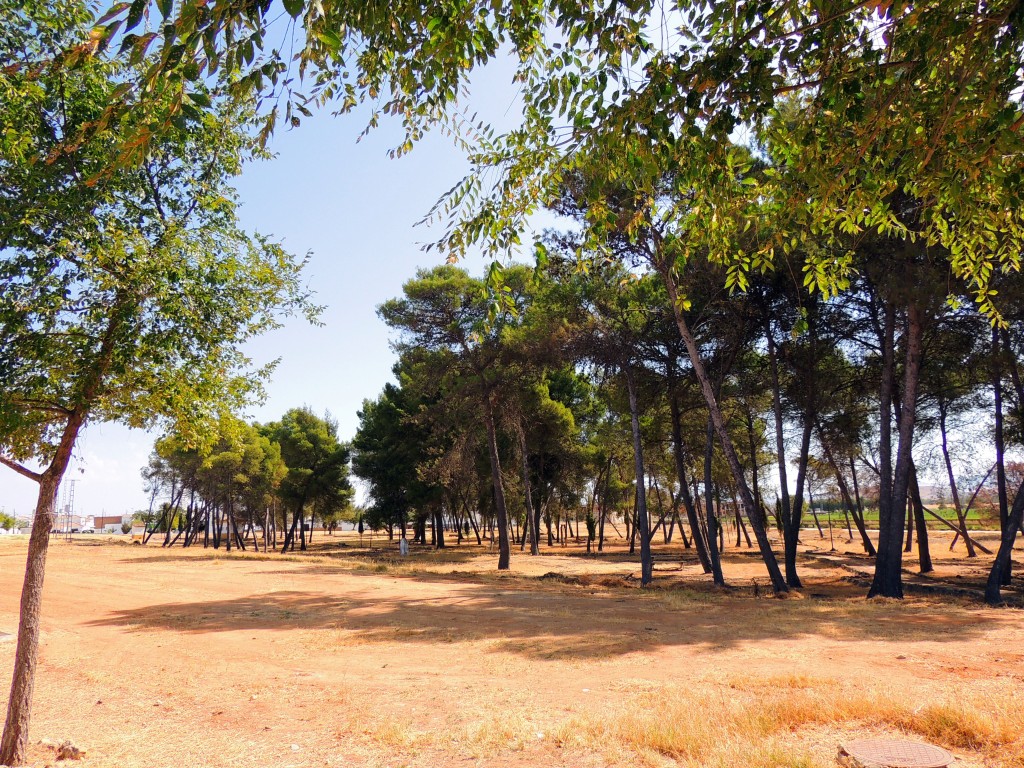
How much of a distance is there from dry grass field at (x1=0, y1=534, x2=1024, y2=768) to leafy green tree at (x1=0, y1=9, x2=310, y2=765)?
1987 mm

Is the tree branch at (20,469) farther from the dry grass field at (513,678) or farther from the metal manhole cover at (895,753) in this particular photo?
the metal manhole cover at (895,753)

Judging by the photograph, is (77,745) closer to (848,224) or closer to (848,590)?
(848,224)

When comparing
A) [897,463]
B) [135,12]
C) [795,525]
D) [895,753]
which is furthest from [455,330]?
[135,12]

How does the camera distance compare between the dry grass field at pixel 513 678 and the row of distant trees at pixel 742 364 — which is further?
the row of distant trees at pixel 742 364

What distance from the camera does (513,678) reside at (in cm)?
752

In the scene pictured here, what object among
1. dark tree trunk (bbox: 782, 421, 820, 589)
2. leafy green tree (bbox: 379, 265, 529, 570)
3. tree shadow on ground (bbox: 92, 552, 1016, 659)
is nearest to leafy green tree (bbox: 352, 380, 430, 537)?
leafy green tree (bbox: 379, 265, 529, 570)

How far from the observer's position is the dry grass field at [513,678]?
16.5 feet

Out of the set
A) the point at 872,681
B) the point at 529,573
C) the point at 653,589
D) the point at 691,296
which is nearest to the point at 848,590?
the point at 653,589

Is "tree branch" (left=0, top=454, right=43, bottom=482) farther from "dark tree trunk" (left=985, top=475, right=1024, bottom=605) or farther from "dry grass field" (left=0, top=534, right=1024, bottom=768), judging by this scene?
"dark tree trunk" (left=985, top=475, right=1024, bottom=605)

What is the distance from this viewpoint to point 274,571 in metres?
22.0

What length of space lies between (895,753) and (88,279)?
725cm

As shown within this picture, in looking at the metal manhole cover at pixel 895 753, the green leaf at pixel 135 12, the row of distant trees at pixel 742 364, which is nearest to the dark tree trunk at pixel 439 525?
the row of distant trees at pixel 742 364

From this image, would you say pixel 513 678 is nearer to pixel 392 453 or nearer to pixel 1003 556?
pixel 1003 556

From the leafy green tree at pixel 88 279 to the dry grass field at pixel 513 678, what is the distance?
1.99m
